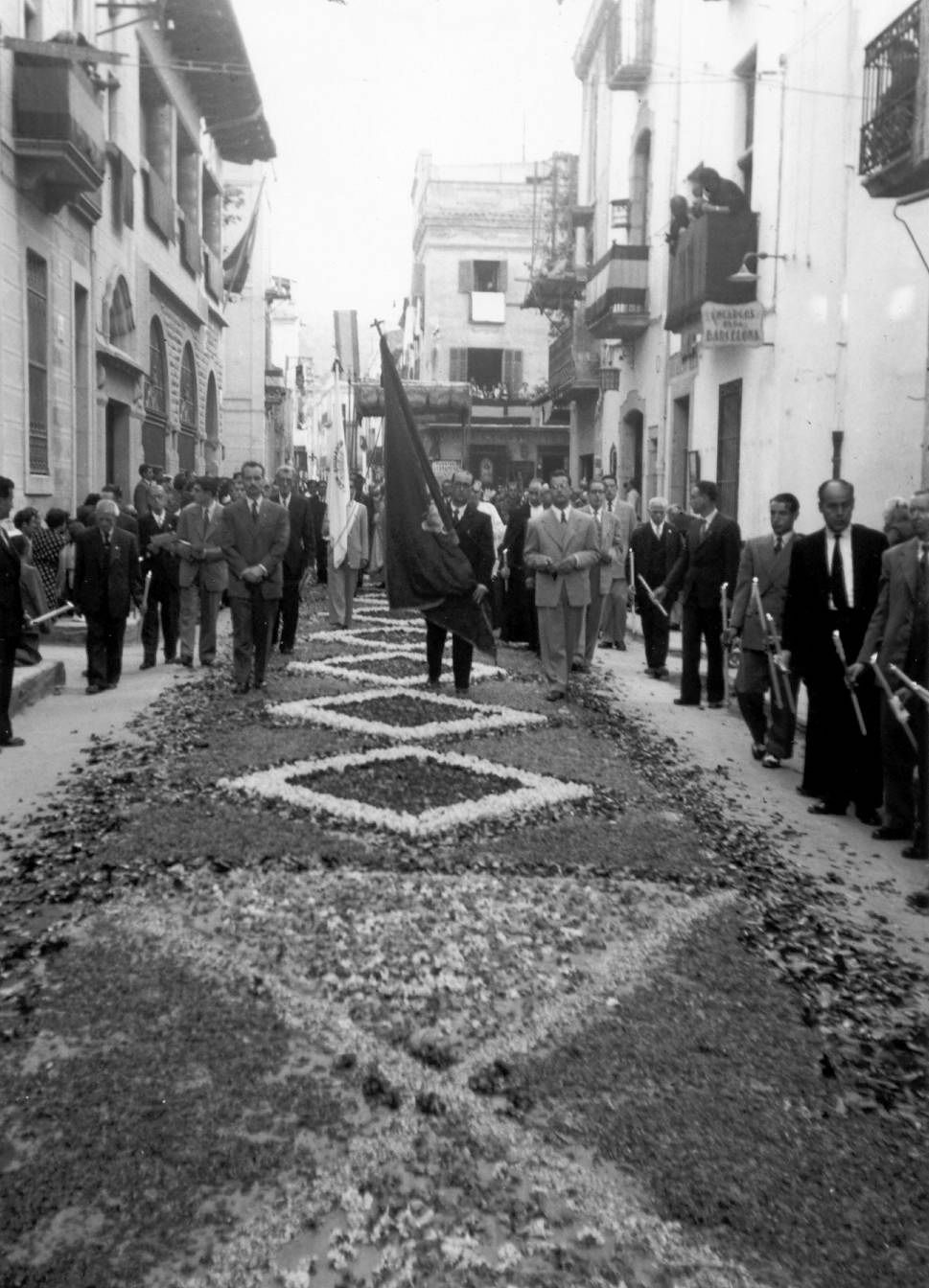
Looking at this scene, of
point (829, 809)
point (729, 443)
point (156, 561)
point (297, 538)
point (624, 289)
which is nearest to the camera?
point (829, 809)

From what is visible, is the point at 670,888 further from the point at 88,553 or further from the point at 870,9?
the point at 870,9

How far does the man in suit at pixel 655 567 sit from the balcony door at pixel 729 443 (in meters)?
4.92

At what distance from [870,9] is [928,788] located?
11.6 m

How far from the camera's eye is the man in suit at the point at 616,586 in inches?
Result: 603

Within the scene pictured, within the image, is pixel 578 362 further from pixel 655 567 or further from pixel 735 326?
pixel 655 567

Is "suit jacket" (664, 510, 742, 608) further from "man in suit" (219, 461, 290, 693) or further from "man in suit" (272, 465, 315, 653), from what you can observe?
"man in suit" (272, 465, 315, 653)

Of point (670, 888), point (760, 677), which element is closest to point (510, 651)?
point (760, 677)

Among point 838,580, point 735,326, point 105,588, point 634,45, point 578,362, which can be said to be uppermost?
point 634,45

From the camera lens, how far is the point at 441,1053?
158 inches

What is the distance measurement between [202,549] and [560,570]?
361 cm

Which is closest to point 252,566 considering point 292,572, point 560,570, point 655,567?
point 292,572

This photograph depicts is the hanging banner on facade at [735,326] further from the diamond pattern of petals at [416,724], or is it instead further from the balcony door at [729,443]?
the diamond pattern of petals at [416,724]

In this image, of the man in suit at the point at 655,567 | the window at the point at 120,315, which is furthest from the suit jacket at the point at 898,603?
the window at the point at 120,315

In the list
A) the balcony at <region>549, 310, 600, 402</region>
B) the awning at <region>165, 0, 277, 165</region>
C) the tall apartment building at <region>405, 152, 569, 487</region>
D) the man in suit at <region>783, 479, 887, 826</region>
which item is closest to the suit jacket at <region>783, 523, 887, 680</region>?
the man in suit at <region>783, 479, 887, 826</region>
